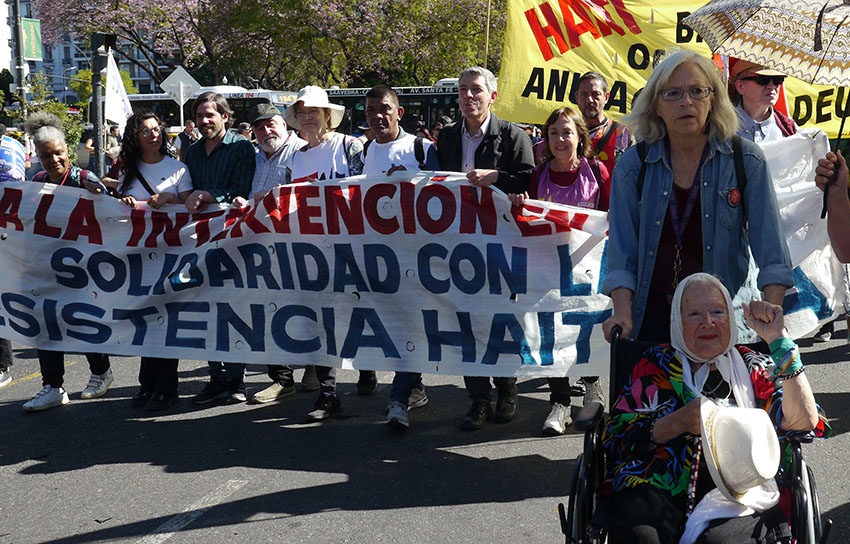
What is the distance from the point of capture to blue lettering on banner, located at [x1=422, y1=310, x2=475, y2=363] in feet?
17.0

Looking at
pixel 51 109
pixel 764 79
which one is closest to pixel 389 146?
pixel 764 79

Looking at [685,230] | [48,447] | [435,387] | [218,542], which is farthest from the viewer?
[435,387]

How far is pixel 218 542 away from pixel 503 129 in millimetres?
2977

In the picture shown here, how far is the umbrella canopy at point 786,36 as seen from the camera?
12.8 feet

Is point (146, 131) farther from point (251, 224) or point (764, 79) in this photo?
point (764, 79)

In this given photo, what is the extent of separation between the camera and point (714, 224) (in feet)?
11.0

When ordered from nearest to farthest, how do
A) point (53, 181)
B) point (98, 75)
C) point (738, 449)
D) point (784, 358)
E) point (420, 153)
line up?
point (738, 449) < point (784, 358) < point (420, 153) < point (53, 181) < point (98, 75)

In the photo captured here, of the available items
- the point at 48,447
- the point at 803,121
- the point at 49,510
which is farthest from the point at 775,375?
the point at 803,121

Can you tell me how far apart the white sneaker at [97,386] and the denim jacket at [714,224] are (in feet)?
13.9

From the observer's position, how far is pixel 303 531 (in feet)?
13.0

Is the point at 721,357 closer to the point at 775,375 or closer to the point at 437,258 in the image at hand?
the point at 775,375

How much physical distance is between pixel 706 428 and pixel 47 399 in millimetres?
4719

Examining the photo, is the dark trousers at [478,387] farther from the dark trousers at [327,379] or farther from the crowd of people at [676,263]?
the dark trousers at [327,379]

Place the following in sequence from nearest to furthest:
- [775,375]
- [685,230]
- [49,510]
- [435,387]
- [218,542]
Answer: [775,375] < [685,230] < [218,542] < [49,510] < [435,387]
